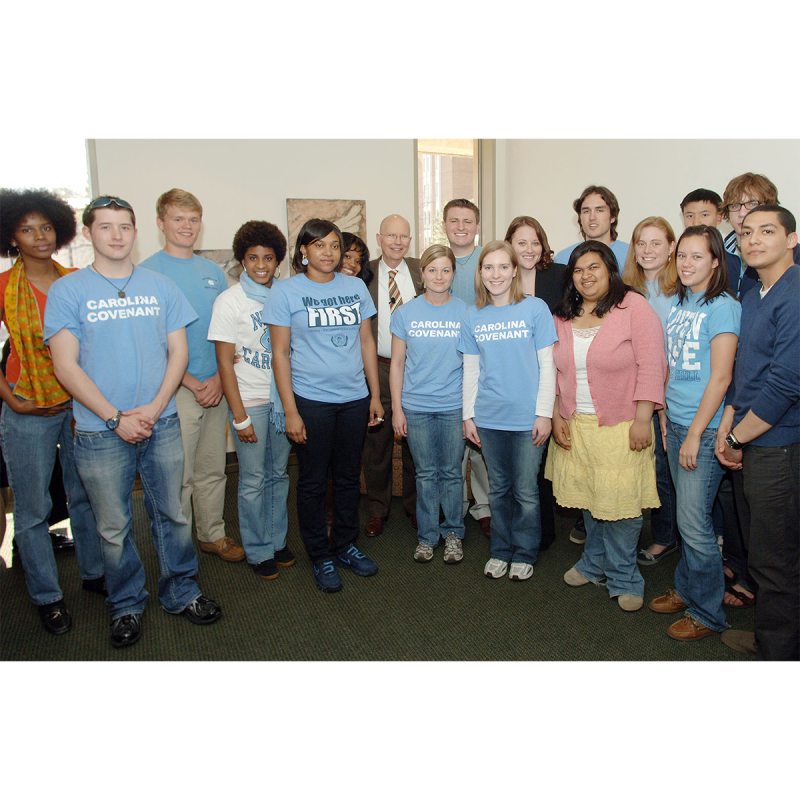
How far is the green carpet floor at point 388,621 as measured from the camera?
2.47 metres

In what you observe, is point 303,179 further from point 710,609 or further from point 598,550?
point 710,609

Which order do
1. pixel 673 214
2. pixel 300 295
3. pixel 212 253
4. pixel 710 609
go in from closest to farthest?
1. pixel 710 609
2. pixel 300 295
3. pixel 673 214
4. pixel 212 253

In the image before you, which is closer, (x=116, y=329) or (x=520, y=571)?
(x=116, y=329)

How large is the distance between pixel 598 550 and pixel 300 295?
185cm

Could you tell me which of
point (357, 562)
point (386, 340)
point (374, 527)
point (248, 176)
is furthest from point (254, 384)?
point (248, 176)

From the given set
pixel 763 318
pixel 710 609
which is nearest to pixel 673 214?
pixel 763 318

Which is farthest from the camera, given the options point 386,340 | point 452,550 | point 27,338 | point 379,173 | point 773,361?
point 379,173

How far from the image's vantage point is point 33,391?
2.52 meters

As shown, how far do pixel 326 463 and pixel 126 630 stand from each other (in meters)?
1.09

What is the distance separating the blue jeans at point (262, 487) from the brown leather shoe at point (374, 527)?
55 centimetres

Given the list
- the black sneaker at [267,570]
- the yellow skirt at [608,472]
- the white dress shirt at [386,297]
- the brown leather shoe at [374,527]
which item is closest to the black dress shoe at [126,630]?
the black sneaker at [267,570]

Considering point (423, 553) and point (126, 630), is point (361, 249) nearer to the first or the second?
point (423, 553)

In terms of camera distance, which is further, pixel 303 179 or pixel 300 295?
pixel 303 179

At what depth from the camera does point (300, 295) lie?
2752 mm
